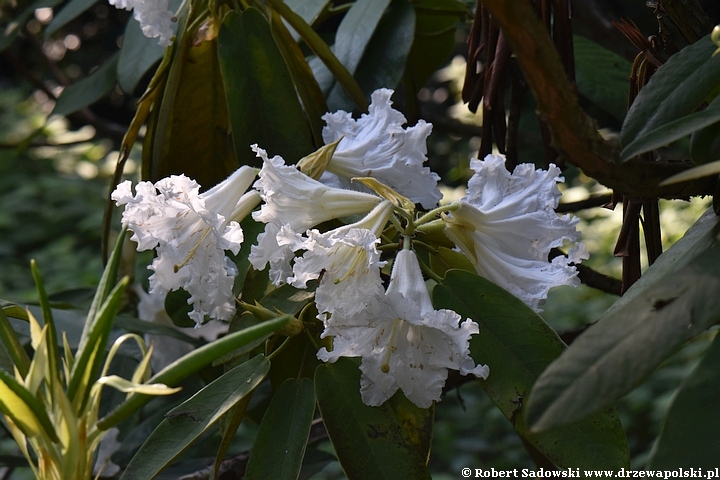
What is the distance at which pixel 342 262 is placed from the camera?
561 mm

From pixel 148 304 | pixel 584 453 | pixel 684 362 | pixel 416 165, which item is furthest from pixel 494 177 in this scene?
pixel 684 362

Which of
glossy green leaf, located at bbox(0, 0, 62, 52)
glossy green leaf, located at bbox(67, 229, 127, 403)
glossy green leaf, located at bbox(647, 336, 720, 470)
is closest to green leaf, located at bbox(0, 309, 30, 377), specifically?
glossy green leaf, located at bbox(67, 229, 127, 403)

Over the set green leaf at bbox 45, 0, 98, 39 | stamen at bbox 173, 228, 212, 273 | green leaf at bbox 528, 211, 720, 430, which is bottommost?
stamen at bbox 173, 228, 212, 273

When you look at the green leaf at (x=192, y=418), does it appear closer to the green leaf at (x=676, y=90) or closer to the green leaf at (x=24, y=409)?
the green leaf at (x=24, y=409)

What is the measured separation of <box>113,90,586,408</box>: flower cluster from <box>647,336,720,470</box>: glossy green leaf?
0.17 meters

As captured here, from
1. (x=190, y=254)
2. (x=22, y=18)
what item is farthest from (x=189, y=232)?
(x=22, y=18)

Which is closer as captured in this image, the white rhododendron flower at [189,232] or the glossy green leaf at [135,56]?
the white rhododendron flower at [189,232]

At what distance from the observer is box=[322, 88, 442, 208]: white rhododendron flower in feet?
2.23

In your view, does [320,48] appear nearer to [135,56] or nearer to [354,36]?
[354,36]

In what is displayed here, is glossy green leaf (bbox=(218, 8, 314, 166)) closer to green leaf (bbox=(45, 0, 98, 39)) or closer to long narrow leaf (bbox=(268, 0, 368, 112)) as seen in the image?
long narrow leaf (bbox=(268, 0, 368, 112))

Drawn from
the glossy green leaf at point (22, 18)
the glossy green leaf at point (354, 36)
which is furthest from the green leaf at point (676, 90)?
the glossy green leaf at point (22, 18)

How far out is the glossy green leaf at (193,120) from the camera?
0.77 meters

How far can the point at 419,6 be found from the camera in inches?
37.0

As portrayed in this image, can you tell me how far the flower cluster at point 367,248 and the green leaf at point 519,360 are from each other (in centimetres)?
2
